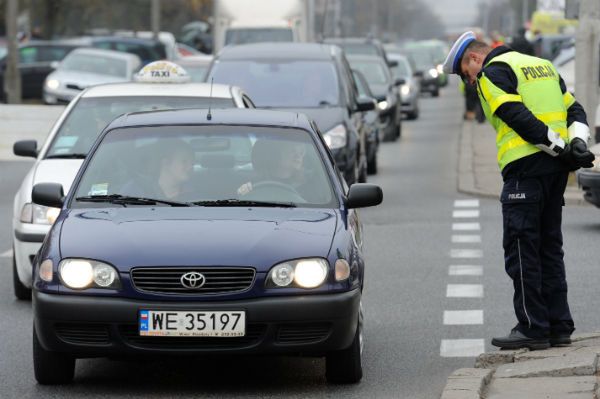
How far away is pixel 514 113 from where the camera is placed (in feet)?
29.4

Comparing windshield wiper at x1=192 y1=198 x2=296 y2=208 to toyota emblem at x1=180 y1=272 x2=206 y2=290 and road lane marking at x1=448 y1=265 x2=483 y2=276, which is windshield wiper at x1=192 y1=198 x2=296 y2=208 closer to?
toyota emblem at x1=180 y1=272 x2=206 y2=290

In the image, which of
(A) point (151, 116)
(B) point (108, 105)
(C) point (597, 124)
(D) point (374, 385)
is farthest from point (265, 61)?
(D) point (374, 385)

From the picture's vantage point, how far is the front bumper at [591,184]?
621 inches

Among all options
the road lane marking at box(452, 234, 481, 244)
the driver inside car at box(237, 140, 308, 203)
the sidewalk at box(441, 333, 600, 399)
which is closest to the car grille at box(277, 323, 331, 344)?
the sidewalk at box(441, 333, 600, 399)

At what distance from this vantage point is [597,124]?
62.5ft

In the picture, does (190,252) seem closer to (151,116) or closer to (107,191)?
(107,191)

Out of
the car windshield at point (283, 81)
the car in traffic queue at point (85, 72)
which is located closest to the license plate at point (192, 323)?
the car windshield at point (283, 81)

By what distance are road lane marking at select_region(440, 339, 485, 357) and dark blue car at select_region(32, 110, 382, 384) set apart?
95 centimetres

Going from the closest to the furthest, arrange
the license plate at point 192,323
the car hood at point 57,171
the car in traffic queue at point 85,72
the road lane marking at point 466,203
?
the license plate at point 192,323 → the car hood at point 57,171 → the road lane marking at point 466,203 → the car in traffic queue at point 85,72

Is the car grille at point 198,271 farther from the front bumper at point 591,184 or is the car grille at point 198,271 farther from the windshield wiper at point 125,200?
the front bumper at point 591,184

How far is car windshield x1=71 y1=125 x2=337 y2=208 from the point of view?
357 inches

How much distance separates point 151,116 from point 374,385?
217 cm

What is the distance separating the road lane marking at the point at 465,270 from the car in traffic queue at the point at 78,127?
2.05 meters

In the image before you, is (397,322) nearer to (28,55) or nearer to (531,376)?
(531,376)
